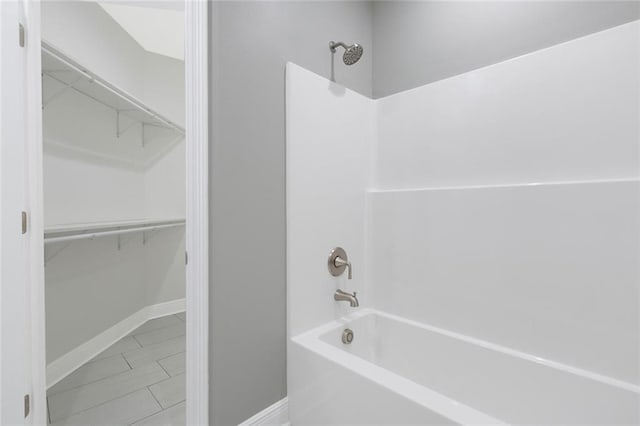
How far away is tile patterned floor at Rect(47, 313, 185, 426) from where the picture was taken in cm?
158

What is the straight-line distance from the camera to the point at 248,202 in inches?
52.4

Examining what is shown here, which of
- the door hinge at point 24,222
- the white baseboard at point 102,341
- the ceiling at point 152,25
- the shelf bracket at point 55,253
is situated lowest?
the white baseboard at point 102,341

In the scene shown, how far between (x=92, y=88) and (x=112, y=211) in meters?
0.99

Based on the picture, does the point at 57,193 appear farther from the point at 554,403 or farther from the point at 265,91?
the point at 554,403

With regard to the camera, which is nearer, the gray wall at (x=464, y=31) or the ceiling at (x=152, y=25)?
the gray wall at (x=464, y=31)

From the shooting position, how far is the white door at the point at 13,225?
1039 millimetres

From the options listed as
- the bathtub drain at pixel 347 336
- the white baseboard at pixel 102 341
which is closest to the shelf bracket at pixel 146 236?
the white baseboard at pixel 102 341

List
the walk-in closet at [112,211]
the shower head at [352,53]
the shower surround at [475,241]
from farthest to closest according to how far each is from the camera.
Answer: the walk-in closet at [112,211] → the shower head at [352,53] → the shower surround at [475,241]

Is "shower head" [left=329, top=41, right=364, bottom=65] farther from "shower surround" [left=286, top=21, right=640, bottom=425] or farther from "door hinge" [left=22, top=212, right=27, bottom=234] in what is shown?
"door hinge" [left=22, top=212, right=27, bottom=234]

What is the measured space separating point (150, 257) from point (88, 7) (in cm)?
220

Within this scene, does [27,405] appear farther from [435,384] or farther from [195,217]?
[435,384]

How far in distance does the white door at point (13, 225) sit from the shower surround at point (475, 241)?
1.04m

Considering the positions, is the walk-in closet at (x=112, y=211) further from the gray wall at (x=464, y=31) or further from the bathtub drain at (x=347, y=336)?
the gray wall at (x=464, y=31)

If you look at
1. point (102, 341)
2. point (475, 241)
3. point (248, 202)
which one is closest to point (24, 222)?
point (248, 202)
